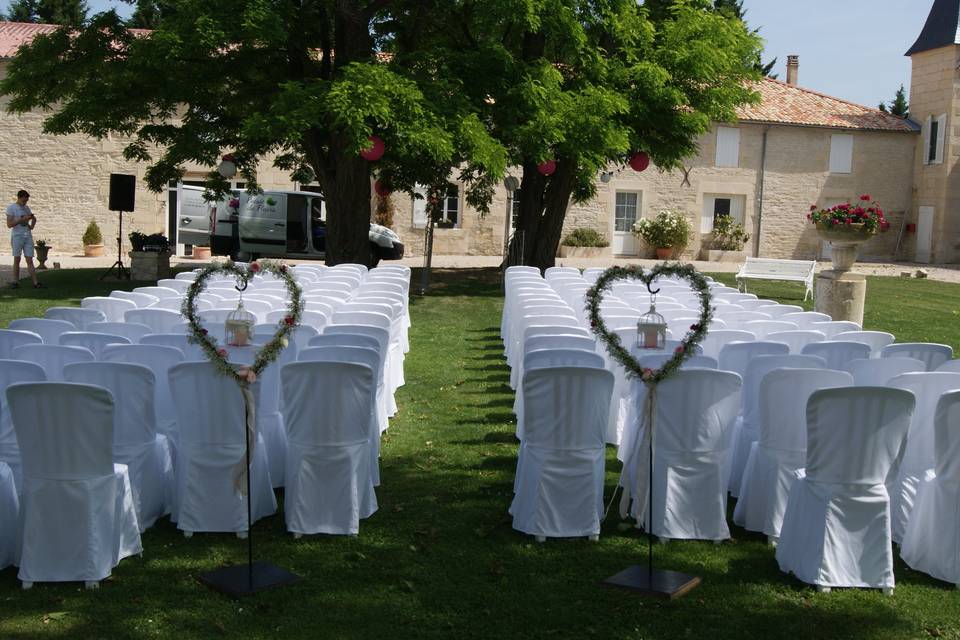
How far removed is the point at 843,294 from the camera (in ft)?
40.3

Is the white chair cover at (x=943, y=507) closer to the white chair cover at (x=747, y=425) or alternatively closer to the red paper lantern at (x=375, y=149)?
the white chair cover at (x=747, y=425)

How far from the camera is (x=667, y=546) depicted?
5.09 meters

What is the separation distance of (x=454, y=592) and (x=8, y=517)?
2.08 meters

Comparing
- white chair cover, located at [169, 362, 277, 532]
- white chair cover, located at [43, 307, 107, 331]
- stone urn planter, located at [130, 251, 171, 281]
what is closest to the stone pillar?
white chair cover, located at [43, 307, 107, 331]

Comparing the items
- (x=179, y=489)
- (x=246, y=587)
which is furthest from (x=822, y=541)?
(x=179, y=489)

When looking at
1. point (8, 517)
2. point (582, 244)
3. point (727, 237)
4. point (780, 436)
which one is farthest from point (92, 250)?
point (780, 436)

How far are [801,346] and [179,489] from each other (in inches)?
179

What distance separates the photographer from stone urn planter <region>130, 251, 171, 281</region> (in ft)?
59.0

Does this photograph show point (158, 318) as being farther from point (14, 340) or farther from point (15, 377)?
point (15, 377)

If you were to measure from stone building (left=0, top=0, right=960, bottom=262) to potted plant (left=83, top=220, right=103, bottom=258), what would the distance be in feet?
3.14

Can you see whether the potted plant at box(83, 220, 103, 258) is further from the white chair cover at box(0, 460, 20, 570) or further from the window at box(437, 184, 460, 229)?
the white chair cover at box(0, 460, 20, 570)

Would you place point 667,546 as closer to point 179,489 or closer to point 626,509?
point 626,509

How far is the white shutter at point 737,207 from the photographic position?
98.2 ft

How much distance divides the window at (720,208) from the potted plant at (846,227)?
1766 centimetres
